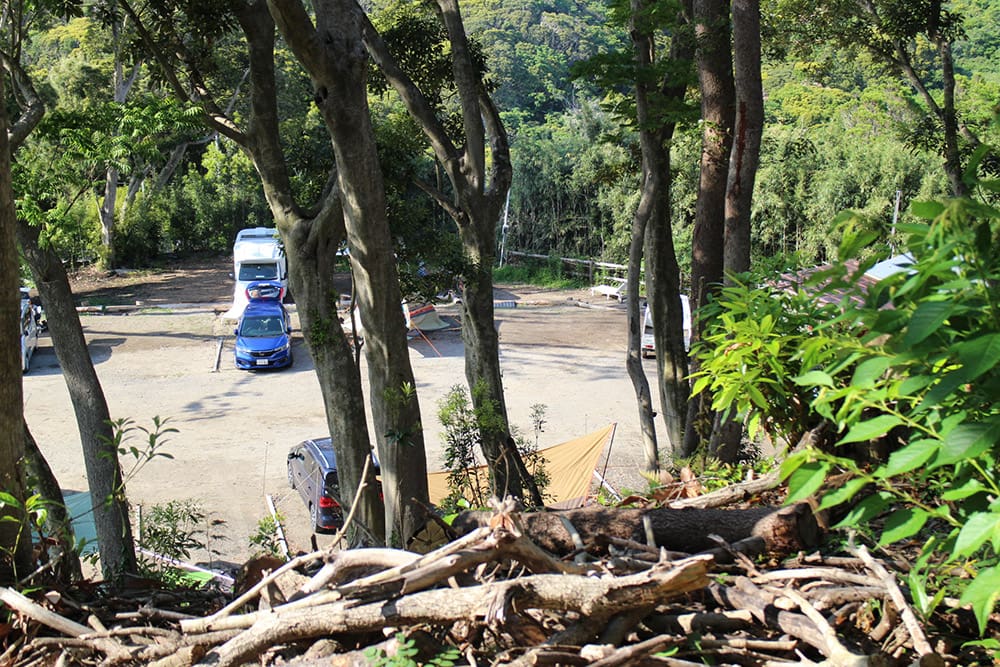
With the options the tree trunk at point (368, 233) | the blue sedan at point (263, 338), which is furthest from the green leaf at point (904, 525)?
the blue sedan at point (263, 338)

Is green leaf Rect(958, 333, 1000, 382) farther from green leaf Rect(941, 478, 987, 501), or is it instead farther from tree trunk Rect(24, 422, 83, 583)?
tree trunk Rect(24, 422, 83, 583)

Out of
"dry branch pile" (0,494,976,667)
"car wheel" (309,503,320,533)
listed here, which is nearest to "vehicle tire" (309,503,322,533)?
"car wheel" (309,503,320,533)

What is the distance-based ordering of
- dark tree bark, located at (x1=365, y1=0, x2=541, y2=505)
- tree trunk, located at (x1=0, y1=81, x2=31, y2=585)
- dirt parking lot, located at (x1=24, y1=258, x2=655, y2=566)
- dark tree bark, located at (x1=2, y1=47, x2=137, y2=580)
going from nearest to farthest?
tree trunk, located at (x1=0, y1=81, x2=31, y2=585), dark tree bark, located at (x1=2, y1=47, x2=137, y2=580), dark tree bark, located at (x1=365, y1=0, x2=541, y2=505), dirt parking lot, located at (x1=24, y1=258, x2=655, y2=566)

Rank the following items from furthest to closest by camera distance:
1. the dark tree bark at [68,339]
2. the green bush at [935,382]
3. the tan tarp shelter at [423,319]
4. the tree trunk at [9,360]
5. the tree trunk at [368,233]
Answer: the tan tarp shelter at [423,319] < the dark tree bark at [68,339] < the tree trunk at [368,233] < the tree trunk at [9,360] < the green bush at [935,382]

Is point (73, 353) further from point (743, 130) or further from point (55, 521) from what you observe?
point (743, 130)

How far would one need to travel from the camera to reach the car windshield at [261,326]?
828 inches

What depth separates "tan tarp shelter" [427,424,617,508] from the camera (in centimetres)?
1020

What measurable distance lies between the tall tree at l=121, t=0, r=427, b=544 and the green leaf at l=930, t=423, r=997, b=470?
5.25 m

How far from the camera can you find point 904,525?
2.23 meters

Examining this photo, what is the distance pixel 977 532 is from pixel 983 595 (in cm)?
14

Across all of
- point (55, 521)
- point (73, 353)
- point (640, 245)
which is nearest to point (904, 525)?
point (55, 521)

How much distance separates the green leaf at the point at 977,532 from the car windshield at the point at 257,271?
26090mm

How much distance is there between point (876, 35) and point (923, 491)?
501 inches

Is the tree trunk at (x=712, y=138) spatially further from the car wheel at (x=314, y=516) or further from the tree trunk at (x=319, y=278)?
the car wheel at (x=314, y=516)
